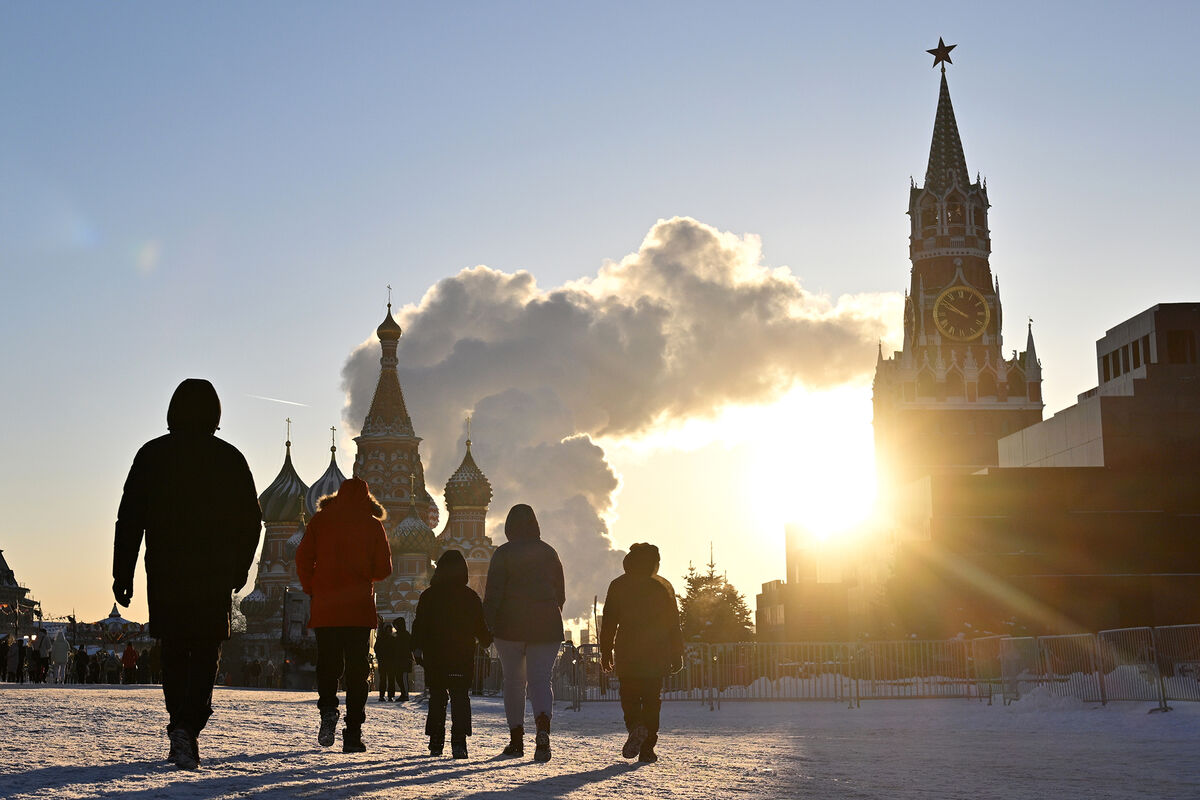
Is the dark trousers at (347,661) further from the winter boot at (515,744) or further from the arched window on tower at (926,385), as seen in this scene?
the arched window on tower at (926,385)

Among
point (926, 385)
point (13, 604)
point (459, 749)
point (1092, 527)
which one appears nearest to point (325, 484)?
point (13, 604)

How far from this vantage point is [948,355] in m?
119

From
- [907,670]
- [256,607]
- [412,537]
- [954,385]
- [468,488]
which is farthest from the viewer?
[468,488]

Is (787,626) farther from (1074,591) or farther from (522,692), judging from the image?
(522,692)

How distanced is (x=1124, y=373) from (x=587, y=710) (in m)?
42.4

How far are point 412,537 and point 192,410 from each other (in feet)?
370

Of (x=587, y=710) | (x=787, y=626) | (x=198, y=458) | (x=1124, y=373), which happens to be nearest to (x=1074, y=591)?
(x=1124, y=373)

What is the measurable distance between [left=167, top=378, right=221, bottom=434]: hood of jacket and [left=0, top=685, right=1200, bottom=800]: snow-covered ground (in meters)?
1.86

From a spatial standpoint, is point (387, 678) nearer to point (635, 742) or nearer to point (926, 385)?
point (635, 742)

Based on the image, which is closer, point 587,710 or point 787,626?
point 587,710

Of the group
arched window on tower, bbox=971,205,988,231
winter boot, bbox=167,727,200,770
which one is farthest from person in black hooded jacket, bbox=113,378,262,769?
arched window on tower, bbox=971,205,988,231

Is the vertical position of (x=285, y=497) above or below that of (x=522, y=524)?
above

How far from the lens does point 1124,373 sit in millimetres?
61219

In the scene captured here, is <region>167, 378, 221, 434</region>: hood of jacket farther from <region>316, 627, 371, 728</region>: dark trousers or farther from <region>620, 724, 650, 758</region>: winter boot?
<region>620, 724, 650, 758</region>: winter boot
